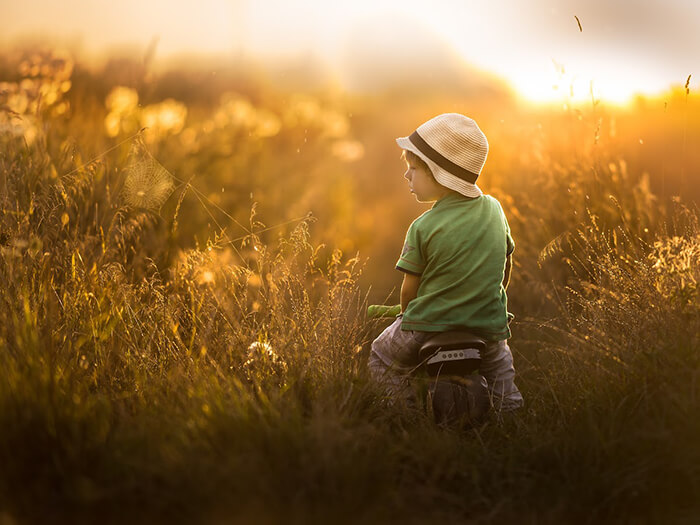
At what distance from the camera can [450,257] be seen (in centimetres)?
288

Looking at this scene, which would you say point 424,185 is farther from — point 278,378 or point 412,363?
point 278,378

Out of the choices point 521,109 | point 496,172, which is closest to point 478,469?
point 496,172

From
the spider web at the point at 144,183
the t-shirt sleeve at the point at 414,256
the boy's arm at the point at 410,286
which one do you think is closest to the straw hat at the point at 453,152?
the t-shirt sleeve at the point at 414,256

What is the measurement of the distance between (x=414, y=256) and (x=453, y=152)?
469 mm

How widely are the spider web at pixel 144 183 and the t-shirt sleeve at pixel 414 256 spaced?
1721 mm

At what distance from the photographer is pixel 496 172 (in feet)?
19.0

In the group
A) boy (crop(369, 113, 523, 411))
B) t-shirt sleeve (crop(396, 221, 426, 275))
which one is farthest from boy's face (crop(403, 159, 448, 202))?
t-shirt sleeve (crop(396, 221, 426, 275))

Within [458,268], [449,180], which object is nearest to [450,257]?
[458,268]

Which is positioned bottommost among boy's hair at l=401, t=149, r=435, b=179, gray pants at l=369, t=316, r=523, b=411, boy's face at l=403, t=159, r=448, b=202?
gray pants at l=369, t=316, r=523, b=411

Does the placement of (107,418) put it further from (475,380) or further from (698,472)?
(698,472)

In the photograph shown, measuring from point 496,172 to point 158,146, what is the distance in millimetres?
2727

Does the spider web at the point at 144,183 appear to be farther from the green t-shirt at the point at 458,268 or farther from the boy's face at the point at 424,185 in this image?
the green t-shirt at the point at 458,268

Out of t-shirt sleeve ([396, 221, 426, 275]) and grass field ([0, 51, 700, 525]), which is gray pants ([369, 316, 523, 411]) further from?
t-shirt sleeve ([396, 221, 426, 275])

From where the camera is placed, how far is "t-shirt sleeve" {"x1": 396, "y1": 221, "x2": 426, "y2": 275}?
2.93m
